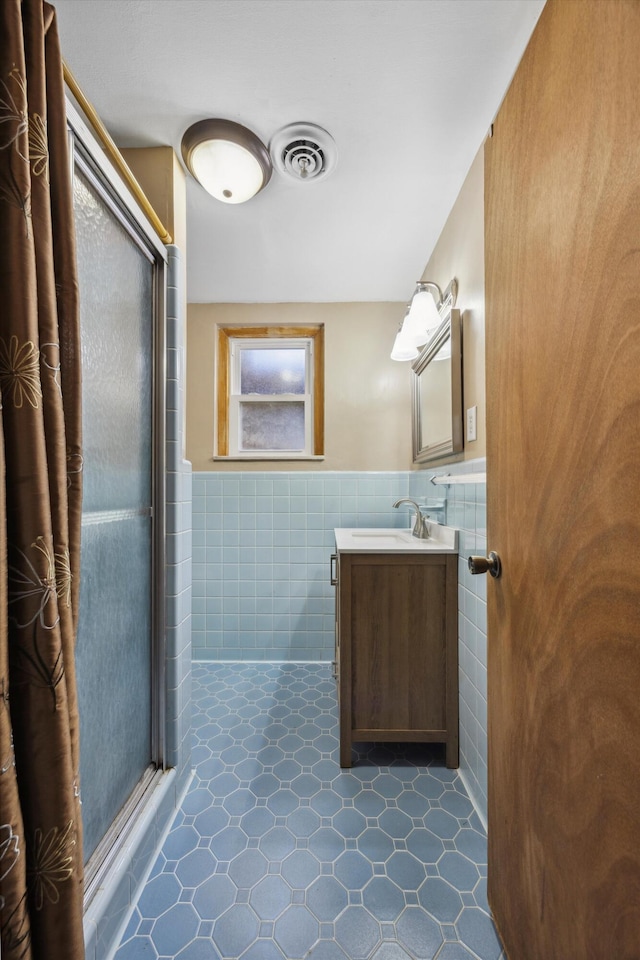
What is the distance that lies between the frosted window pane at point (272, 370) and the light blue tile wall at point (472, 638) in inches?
56.1

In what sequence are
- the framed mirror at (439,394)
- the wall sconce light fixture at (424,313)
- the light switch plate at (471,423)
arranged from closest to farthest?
the light switch plate at (471,423) → the framed mirror at (439,394) → the wall sconce light fixture at (424,313)

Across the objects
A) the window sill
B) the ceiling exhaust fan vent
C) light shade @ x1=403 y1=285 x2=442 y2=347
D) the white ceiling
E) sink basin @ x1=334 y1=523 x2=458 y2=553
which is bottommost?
sink basin @ x1=334 y1=523 x2=458 y2=553

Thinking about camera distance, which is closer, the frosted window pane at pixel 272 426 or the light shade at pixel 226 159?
the light shade at pixel 226 159

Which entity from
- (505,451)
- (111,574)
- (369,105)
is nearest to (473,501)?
(505,451)

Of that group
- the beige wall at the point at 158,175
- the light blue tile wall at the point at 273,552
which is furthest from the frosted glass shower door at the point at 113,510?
the light blue tile wall at the point at 273,552

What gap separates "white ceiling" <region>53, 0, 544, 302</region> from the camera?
3.29 feet

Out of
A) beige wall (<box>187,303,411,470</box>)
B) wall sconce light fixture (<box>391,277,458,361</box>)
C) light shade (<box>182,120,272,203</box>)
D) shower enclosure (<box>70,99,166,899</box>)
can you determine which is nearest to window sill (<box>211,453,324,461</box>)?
beige wall (<box>187,303,411,470</box>)

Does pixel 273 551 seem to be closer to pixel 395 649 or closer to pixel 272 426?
pixel 272 426

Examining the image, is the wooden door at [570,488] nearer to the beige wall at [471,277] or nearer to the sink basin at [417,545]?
the beige wall at [471,277]

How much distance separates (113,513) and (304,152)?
4.39 ft

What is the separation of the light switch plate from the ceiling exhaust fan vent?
3.29ft

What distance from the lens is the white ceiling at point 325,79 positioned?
1.00 m

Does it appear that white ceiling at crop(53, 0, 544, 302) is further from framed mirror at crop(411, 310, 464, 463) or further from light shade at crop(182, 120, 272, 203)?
framed mirror at crop(411, 310, 464, 463)

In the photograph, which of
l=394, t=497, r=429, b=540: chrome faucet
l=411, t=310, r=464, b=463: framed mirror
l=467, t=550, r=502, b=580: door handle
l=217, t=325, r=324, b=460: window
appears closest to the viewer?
l=467, t=550, r=502, b=580: door handle
